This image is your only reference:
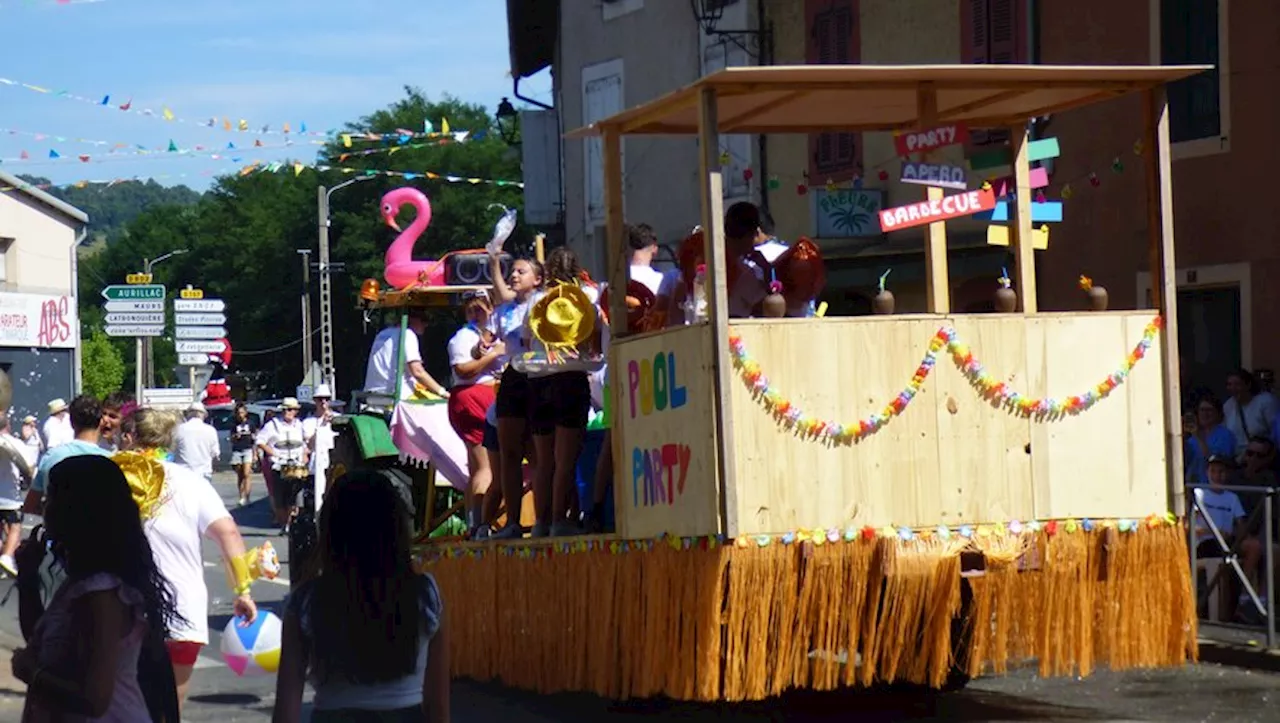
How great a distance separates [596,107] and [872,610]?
20.3 meters

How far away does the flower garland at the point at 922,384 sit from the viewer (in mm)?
8164

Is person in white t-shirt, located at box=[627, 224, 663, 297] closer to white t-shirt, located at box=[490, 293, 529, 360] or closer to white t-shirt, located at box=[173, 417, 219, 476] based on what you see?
white t-shirt, located at box=[490, 293, 529, 360]

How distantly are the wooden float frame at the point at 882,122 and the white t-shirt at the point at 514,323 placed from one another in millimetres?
971

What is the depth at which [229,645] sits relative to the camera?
327 inches

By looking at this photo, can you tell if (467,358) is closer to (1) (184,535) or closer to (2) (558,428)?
(2) (558,428)

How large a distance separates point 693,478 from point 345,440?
18.7ft

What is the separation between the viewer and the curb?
1142 cm

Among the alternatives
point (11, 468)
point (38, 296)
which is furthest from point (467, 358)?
point (38, 296)

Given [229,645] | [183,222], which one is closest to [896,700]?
[229,645]

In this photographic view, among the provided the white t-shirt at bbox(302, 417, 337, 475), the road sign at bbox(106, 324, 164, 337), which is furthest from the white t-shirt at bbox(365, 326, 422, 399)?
the road sign at bbox(106, 324, 164, 337)

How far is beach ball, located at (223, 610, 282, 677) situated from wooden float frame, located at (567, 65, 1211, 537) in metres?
1.57

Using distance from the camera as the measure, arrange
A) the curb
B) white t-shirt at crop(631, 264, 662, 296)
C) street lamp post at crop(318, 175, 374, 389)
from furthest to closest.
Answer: street lamp post at crop(318, 175, 374, 389), the curb, white t-shirt at crop(631, 264, 662, 296)

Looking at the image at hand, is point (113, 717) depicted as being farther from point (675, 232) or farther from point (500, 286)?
point (675, 232)

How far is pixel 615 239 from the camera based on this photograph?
913 centimetres
